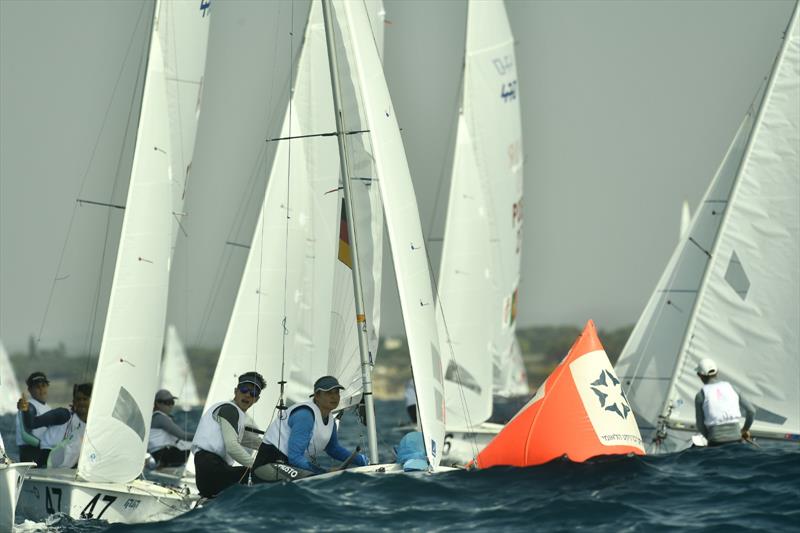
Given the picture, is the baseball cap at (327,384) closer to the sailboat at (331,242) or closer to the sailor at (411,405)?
the sailboat at (331,242)

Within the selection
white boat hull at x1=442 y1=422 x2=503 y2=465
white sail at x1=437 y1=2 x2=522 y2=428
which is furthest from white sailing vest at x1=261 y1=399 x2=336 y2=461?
white sail at x1=437 y1=2 x2=522 y2=428

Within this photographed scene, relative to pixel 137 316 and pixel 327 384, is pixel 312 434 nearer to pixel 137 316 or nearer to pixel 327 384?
pixel 327 384

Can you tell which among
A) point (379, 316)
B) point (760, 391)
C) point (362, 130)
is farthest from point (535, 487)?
point (760, 391)

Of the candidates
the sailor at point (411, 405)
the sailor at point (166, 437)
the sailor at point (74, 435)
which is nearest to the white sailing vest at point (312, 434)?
the sailor at point (74, 435)

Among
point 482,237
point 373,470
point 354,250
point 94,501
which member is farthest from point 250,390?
point 482,237

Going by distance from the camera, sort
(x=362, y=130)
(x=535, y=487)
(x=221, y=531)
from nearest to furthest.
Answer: (x=221, y=531) → (x=535, y=487) → (x=362, y=130)

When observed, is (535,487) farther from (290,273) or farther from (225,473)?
(290,273)

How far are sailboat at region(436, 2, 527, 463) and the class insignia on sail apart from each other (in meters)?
8.78

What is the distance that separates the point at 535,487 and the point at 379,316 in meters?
4.04

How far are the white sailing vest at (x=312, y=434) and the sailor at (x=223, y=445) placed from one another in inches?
11.1

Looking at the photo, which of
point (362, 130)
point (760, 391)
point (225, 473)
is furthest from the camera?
point (760, 391)

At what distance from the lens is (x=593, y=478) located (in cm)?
1181

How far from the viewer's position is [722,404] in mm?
14469

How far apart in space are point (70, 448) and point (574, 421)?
5.71 m
